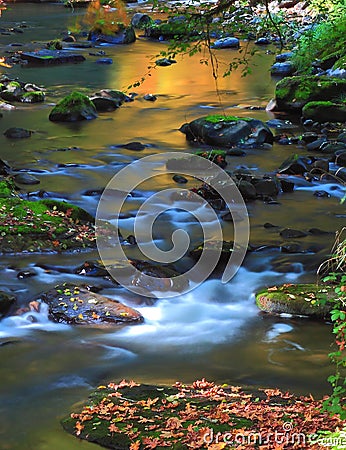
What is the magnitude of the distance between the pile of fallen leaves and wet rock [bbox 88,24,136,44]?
21.7 meters

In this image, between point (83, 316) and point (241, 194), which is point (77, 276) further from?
point (241, 194)

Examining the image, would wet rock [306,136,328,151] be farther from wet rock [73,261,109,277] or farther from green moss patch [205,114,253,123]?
wet rock [73,261,109,277]

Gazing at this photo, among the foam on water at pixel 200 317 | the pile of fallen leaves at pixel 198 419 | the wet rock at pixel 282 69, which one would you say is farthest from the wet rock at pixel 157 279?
the wet rock at pixel 282 69

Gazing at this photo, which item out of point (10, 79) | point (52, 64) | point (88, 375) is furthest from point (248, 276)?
point (52, 64)

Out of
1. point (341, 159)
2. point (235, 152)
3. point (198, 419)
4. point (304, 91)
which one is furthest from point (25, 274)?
point (304, 91)

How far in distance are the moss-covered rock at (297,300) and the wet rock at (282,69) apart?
13.9 m

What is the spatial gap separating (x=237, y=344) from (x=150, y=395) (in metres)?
1.39

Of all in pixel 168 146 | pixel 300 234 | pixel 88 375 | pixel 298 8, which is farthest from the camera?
pixel 298 8

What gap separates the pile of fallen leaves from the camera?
352cm

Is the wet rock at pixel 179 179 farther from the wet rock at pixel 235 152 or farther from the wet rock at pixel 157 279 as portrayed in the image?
the wet rock at pixel 157 279

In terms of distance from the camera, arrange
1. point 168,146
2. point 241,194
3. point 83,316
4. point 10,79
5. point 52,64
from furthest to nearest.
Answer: point 52,64 → point 10,79 → point 168,146 → point 241,194 → point 83,316

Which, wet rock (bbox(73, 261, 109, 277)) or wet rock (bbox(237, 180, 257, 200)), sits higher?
wet rock (bbox(237, 180, 257, 200))

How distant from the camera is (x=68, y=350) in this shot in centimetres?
536

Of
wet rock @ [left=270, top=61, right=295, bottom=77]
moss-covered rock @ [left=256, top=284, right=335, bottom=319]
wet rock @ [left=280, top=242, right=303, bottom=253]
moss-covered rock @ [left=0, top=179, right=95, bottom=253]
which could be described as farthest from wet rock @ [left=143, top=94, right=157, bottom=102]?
moss-covered rock @ [left=256, top=284, right=335, bottom=319]
